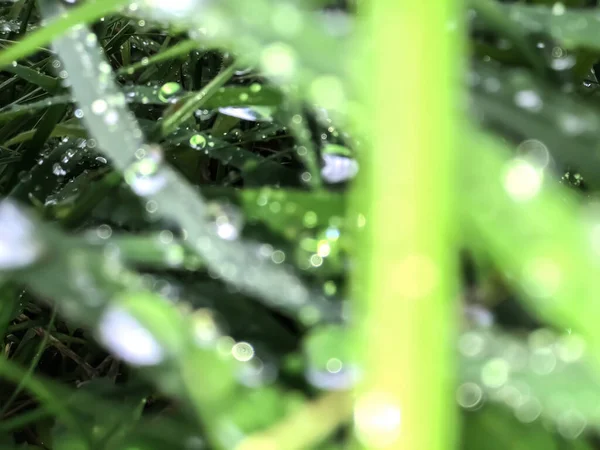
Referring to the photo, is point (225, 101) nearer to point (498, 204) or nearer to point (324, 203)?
point (324, 203)

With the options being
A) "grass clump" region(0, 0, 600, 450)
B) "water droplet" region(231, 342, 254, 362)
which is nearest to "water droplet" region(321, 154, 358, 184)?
"grass clump" region(0, 0, 600, 450)

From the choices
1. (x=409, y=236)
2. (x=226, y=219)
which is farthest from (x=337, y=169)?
(x=409, y=236)

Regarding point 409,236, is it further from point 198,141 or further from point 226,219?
point 198,141

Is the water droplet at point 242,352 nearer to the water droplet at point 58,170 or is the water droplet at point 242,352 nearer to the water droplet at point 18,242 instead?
the water droplet at point 18,242

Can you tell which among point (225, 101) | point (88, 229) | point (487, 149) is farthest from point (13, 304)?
point (487, 149)

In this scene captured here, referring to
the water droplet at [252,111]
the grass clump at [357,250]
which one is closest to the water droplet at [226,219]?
the grass clump at [357,250]

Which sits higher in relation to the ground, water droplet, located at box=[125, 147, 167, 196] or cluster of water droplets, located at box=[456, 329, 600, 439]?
water droplet, located at box=[125, 147, 167, 196]

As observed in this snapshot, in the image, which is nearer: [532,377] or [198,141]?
[532,377]

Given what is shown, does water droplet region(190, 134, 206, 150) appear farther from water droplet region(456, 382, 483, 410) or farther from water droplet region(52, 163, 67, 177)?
water droplet region(456, 382, 483, 410)

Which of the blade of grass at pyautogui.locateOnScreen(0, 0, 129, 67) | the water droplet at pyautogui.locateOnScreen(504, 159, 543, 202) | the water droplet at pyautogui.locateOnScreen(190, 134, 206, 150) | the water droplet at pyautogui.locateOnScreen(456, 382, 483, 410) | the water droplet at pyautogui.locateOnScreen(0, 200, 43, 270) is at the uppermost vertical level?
the blade of grass at pyautogui.locateOnScreen(0, 0, 129, 67)
